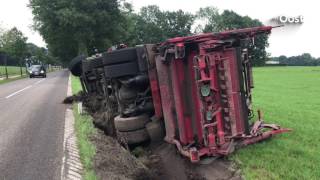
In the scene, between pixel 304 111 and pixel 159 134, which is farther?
pixel 304 111

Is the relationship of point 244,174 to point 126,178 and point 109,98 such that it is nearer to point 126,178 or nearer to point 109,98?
point 126,178

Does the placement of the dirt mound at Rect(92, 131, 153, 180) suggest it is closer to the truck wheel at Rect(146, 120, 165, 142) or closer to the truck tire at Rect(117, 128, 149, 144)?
the truck tire at Rect(117, 128, 149, 144)

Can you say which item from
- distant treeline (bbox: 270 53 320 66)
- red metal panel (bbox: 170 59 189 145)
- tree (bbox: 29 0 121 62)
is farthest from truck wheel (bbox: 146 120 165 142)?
distant treeline (bbox: 270 53 320 66)

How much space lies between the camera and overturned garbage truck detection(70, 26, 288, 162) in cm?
539

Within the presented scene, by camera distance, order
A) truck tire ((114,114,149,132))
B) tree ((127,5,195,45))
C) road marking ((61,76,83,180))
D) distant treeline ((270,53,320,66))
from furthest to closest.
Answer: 1. tree ((127,5,195,45))
2. distant treeline ((270,53,320,66))
3. truck tire ((114,114,149,132))
4. road marking ((61,76,83,180))

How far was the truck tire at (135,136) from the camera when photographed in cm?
693

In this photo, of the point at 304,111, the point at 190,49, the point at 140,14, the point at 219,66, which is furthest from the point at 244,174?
the point at 140,14

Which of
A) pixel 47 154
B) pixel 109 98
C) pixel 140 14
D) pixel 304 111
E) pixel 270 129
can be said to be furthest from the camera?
pixel 140 14

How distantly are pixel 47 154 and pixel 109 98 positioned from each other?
76.6 inches

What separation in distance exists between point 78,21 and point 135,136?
37286 mm

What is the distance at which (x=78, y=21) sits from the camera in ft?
140

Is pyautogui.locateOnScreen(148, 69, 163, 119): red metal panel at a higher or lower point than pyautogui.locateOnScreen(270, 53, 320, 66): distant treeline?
higher

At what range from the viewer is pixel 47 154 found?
653cm

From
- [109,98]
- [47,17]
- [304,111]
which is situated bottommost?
[304,111]
